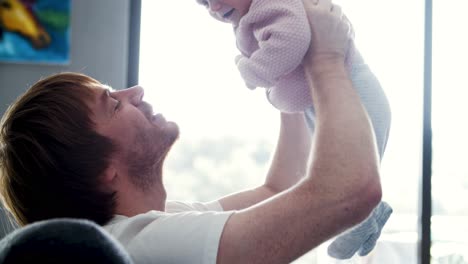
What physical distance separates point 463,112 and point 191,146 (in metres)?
1.44

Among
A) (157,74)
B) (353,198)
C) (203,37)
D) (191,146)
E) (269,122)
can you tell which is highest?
(353,198)

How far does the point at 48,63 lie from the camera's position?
247cm

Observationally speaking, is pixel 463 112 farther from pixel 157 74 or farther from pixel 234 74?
pixel 157 74

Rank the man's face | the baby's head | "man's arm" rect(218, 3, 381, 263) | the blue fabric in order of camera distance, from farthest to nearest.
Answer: the man's face < the baby's head < "man's arm" rect(218, 3, 381, 263) < the blue fabric

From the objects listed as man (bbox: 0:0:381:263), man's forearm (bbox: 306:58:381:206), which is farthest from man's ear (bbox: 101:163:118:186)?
man's forearm (bbox: 306:58:381:206)

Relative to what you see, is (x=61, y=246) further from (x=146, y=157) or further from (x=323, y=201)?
(x=146, y=157)

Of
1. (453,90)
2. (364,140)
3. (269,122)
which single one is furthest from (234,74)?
(364,140)

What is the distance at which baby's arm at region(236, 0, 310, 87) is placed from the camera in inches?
32.5

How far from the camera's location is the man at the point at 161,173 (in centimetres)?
77

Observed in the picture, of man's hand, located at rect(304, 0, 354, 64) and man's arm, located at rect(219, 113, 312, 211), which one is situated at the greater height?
man's hand, located at rect(304, 0, 354, 64)

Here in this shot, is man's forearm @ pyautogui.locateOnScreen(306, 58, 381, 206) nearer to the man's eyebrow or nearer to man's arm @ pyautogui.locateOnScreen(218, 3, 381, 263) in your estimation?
man's arm @ pyautogui.locateOnScreen(218, 3, 381, 263)

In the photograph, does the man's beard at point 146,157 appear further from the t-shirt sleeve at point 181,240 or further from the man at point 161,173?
the t-shirt sleeve at point 181,240

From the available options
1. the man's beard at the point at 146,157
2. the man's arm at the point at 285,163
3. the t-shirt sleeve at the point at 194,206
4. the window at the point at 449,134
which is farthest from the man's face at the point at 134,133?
the window at the point at 449,134

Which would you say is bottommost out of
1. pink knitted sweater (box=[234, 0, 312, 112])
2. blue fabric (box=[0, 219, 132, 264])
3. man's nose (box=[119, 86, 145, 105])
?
man's nose (box=[119, 86, 145, 105])
